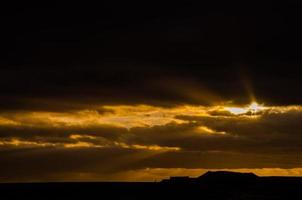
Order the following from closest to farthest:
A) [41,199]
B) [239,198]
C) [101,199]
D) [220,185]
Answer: [239,198]
[101,199]
[41,199]
[220,185]

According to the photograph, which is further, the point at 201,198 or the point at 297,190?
the point at 297,190

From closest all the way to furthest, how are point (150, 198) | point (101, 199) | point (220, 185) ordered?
point (150, 198), point (101, 199), point (220, 185)

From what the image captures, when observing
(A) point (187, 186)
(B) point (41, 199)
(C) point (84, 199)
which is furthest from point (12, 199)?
(A) point (187, 186)

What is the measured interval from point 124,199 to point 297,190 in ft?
160

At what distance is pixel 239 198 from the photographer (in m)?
135

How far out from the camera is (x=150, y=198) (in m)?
154

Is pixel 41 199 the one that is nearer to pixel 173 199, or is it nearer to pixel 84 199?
pixel 84 199

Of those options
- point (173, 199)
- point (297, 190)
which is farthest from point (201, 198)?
point (297, 190)

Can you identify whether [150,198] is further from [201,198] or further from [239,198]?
[239,198]

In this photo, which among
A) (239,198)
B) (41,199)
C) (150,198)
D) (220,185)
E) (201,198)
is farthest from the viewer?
(220,185)

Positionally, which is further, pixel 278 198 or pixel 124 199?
pixel 124 199

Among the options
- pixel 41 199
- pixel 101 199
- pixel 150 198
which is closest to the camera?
pixel 150 198

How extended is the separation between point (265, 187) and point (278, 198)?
131 ft

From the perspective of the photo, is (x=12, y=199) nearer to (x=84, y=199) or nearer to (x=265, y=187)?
(x=84, y=199)
